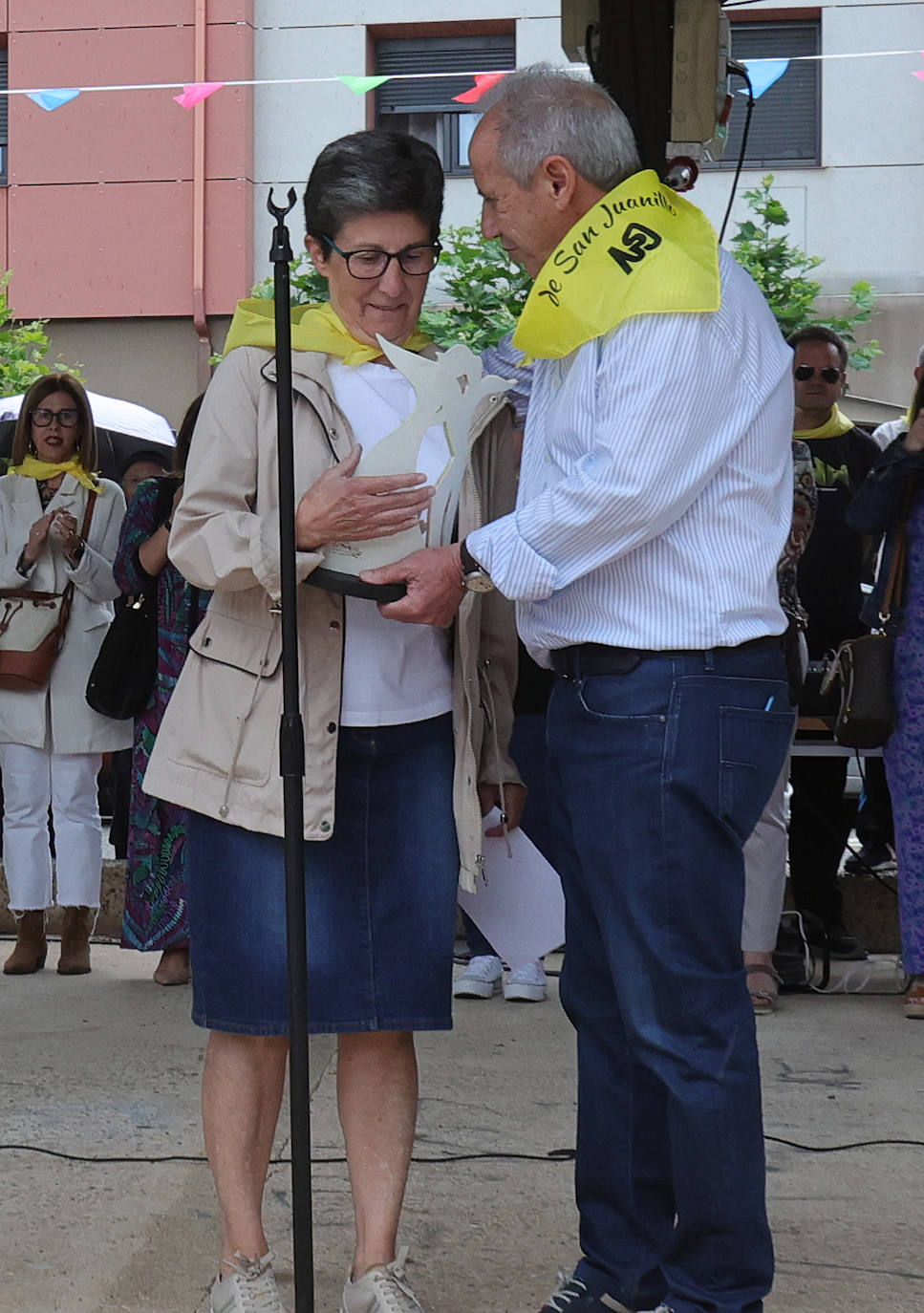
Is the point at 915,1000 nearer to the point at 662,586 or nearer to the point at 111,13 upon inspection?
the point at 662,586

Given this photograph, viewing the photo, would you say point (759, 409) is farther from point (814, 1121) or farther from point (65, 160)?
point (65, 160)

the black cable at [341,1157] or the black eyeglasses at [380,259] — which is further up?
the black eyeglasses at [380,259]

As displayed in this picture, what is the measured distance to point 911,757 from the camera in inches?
191

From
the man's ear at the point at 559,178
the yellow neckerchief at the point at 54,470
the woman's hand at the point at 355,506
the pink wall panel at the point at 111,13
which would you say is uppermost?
the pink wall panel at the point at 111,13

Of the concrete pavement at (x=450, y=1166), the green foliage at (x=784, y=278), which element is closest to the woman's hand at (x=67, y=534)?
the concrete pavement at (x=450, y=1166)

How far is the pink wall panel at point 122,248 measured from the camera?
45.1ft

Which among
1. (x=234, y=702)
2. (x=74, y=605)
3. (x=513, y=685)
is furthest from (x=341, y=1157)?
(x=74, y=605)

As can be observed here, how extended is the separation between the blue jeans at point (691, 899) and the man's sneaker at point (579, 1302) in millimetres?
195

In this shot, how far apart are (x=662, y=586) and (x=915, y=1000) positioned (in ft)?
9.60

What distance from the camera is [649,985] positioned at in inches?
94.0

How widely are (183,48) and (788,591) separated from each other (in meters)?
10.5

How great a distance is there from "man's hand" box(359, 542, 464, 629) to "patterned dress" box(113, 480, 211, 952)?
2.74 meters

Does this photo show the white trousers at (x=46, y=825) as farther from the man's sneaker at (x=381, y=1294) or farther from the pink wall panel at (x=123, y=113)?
the pink wall panel at (x=123, y=113)

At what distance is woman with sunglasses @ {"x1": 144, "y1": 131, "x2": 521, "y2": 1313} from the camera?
256 cm
